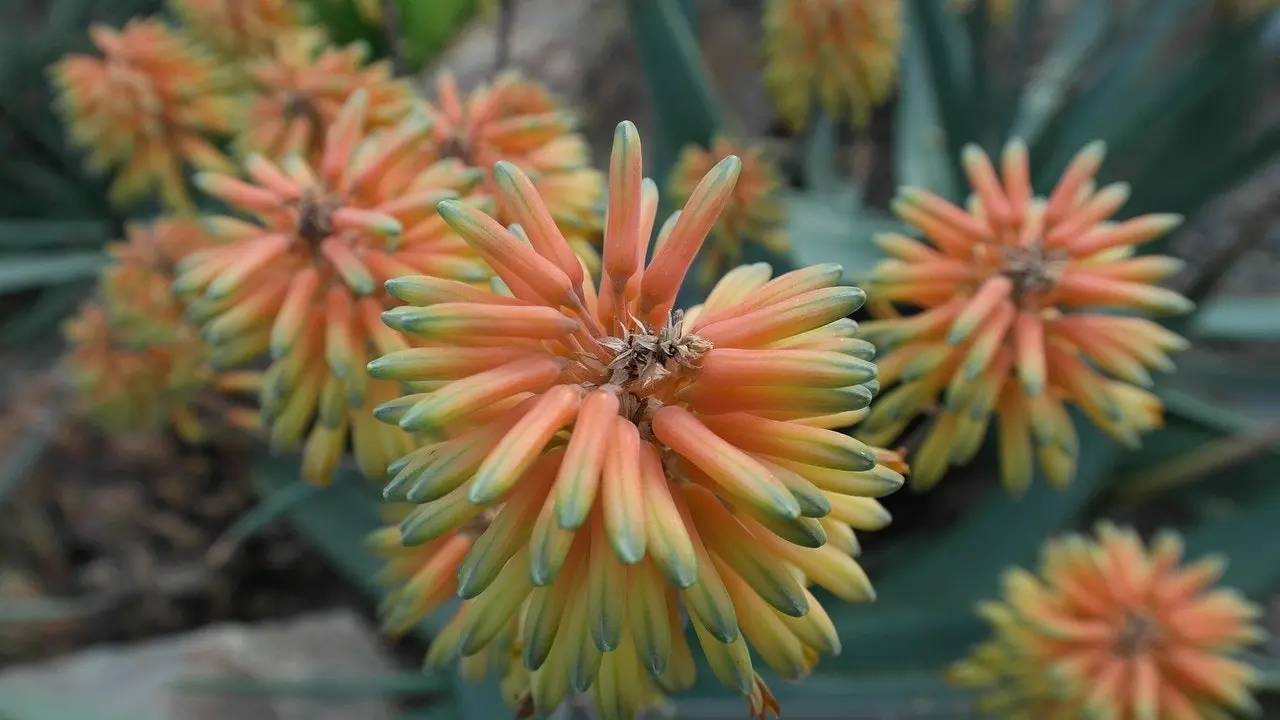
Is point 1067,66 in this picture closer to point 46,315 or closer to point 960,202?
point 960,202

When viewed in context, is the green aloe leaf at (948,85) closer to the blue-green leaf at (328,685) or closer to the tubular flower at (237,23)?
the tubular flower at (237,23)

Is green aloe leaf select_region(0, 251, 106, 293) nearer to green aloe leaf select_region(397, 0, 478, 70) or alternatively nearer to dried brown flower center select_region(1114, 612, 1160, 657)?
green aloe leaf select_region(397, 0, 478, 70)

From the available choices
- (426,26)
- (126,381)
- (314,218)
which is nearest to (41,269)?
(126,381)

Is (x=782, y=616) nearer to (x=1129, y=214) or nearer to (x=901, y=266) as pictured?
(x=901, y=266)

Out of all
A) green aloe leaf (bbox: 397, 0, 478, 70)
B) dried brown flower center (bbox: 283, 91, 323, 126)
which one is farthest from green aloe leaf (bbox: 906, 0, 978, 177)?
dried brown flower center (bbox: 283, 91, 323, 126)

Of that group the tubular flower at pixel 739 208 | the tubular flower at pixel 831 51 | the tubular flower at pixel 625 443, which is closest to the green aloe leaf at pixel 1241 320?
the tubular flower at pixel 831 51
